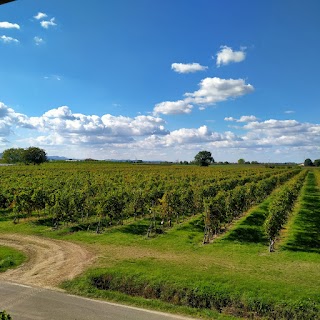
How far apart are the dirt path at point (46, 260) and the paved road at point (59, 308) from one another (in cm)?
174

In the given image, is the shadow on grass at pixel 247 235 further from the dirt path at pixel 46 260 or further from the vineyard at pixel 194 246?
the dirt path at pixel 46 260

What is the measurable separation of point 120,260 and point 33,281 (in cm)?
686

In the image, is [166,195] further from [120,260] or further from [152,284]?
[152,284]

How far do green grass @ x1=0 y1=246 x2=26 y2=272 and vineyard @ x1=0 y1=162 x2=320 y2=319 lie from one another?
6.27 metres

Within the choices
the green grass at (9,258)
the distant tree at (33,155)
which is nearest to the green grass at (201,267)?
the green grass at (9,258)

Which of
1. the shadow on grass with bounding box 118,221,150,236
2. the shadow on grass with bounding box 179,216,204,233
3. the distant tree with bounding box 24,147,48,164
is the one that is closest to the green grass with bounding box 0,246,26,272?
the shadow on grass with bounding box 118,221,150,236

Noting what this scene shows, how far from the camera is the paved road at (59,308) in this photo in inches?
655

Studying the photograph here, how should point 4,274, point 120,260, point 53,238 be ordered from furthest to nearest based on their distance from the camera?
point 53,238 → point 120,260 → point 4,274

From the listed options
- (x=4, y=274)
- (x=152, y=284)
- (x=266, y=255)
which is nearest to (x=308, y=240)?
(x=266, y=255)

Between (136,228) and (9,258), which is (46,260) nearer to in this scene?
(9,258)

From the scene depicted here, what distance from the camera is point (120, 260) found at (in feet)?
85.0

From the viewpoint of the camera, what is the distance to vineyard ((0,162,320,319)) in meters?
19.4

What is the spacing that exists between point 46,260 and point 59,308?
9304 mm

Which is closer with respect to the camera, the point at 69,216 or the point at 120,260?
the point at 120,260
